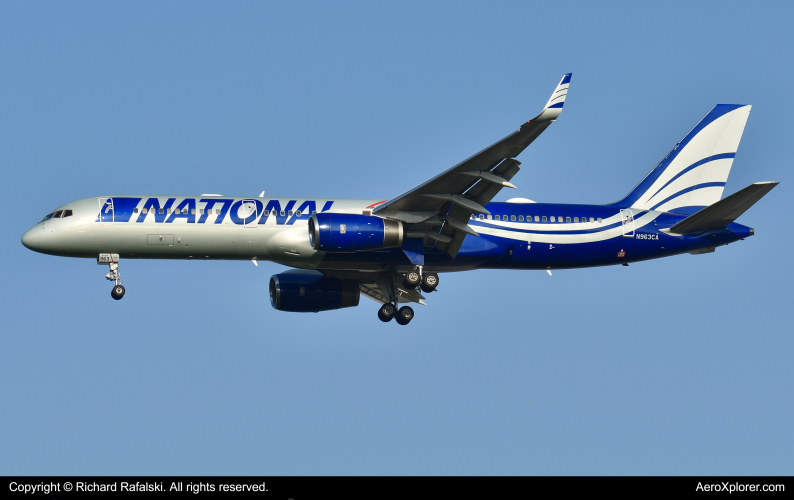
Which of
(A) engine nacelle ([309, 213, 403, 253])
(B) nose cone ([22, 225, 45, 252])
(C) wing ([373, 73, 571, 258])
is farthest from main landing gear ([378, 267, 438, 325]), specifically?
(B) nose cone ([22, 225, 45, 252])

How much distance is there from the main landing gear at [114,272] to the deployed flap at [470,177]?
11146mm

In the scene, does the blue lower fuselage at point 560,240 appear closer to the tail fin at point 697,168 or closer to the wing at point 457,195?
the wing at point 457,195

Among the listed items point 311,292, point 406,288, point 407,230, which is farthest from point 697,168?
point 311,292

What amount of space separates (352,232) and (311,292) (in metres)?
8.20

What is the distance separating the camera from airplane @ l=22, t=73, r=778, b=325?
45875 mm

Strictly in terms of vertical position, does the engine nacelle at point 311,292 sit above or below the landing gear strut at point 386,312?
above

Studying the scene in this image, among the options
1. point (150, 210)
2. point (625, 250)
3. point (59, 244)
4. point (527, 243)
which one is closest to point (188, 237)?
point (150, 210)

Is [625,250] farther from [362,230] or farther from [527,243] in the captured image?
[362,230]

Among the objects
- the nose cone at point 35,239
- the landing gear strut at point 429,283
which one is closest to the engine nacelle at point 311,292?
the landing gear strut at point 429,283

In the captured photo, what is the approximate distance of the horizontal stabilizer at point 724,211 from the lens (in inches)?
1797

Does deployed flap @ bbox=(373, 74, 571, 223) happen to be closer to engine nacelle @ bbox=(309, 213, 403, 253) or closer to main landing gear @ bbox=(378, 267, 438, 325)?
engine nacelle @ bbox=(309, 213, 403, 253)

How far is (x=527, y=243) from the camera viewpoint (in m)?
49.1

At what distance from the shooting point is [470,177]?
147 ft

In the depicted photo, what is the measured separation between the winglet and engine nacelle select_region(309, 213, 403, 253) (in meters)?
9.41
